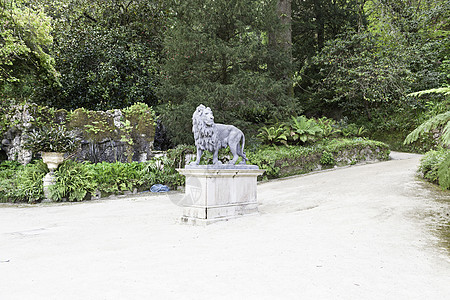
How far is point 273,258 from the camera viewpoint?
3.66 meters

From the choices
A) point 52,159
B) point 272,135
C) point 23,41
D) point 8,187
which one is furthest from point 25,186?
point 272,135

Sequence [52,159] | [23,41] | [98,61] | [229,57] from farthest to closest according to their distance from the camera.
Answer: [98,61]
[23,41]
[229,57]
[52,159]

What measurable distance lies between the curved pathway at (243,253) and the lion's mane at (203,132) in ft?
4.78

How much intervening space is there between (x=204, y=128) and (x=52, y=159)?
17.3ft

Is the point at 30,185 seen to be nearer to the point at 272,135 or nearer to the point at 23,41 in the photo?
the point at 23,41

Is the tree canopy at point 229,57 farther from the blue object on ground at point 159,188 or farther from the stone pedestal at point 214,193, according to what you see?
the stone pedestal at point 214,193

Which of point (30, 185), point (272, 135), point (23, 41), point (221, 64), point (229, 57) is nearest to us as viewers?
point (30, 185)

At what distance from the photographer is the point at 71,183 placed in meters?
8.87

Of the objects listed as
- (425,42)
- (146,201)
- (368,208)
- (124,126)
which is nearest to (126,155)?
(124,126)

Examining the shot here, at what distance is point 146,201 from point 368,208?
5258 millimetres

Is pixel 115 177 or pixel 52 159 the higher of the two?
pixel 52 159

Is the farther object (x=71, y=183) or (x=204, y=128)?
(x=71, y=183)

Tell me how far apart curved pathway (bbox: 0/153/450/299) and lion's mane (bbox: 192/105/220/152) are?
146 cm

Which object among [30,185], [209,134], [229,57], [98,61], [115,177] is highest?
[98,61]
